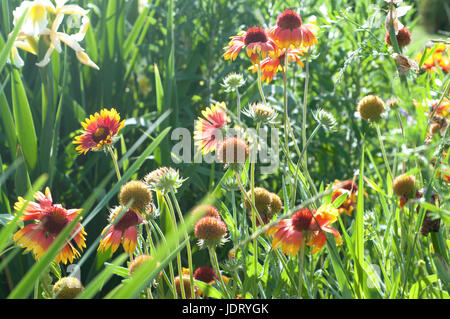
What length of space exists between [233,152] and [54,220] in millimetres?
271

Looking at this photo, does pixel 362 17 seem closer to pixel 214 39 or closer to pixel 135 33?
pixel 214 39

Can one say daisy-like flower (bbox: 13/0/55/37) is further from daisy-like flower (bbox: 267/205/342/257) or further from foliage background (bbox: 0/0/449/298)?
daisy-like flower (bbox: 267/205/342/257)

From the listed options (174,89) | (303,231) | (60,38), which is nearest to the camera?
(303,231)

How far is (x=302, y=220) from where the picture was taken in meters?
0.70

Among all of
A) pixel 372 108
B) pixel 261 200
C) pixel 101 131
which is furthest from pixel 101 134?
pixel 372 108

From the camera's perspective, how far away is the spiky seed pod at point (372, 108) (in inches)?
34.8

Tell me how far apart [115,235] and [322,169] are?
1.05m

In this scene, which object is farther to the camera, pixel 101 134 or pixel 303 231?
pixel 101 134

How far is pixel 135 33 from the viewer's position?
163 cm

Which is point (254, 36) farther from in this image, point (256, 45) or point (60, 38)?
point (60, 38)

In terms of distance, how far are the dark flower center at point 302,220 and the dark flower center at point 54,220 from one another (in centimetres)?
32

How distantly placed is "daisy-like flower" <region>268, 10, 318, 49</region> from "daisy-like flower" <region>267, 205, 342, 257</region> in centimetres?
32

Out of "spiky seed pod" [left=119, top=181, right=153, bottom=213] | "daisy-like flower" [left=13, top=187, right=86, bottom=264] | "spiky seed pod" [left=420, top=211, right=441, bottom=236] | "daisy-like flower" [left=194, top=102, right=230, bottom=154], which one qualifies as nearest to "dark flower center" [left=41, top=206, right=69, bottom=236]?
"daisy-like flower" [left=13, top=187, right=86, bottom=264]
